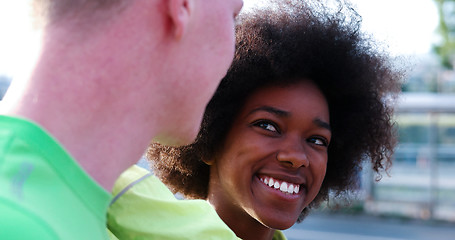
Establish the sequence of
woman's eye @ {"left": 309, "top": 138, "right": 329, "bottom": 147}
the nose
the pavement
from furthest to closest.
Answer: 1. the pavement
2. woman's eye @ {"left": 309, "top": 138, "right": 329, "bottom": 147}
3. the nose

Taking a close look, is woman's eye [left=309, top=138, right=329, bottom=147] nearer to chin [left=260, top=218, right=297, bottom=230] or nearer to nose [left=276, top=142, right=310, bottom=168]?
nose [left=276, top=142, right=310, bottom=168]

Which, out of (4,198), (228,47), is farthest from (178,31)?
(4,198)

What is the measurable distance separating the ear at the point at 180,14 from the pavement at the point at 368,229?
10.2m

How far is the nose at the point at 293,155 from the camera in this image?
7.00ft

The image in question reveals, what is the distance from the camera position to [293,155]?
7.01ft

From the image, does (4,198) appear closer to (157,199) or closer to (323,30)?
(157,199)

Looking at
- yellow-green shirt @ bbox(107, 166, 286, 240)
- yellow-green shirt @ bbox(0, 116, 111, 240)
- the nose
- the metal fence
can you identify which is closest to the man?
yellow-green shirt @ bbox(0, 116, 111, 240)

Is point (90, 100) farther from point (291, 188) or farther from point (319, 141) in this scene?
point (319, 141)

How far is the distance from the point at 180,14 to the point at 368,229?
11.1 metres

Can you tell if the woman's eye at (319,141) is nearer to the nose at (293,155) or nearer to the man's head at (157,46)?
the nose at (293,155)

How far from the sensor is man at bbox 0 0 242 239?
103 centimetres

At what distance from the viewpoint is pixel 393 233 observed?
11258mm

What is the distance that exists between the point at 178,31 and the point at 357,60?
1519mm

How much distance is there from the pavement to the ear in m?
10.2
